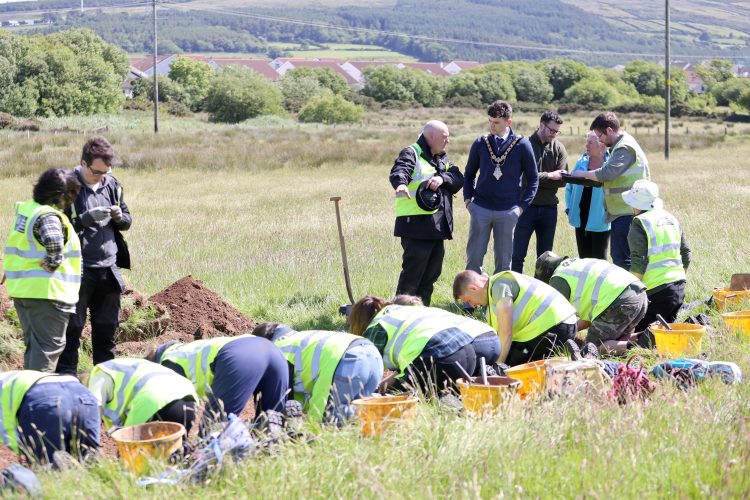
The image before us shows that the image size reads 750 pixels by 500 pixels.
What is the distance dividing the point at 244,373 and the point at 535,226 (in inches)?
224

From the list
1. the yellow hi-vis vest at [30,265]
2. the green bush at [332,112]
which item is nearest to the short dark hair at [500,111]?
the yellow hi-vis vest at [30,265]

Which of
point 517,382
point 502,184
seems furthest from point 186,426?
point 502,184

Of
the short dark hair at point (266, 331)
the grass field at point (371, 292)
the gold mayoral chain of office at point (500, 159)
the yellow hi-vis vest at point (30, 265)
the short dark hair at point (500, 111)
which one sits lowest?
the grass field at point (371, 292)

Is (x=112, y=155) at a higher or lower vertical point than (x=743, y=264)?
higher

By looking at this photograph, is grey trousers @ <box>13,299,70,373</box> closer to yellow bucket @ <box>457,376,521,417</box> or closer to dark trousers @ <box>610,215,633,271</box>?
yellow bucket @ <box>457,376,521,417</box>

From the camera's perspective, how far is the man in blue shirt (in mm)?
9047

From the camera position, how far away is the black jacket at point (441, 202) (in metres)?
8.74

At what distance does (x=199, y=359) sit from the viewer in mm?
5270

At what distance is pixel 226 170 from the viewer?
28.5m

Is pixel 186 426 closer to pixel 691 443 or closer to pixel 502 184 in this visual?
pixel 691 443

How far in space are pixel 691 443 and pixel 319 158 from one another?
1061 inches

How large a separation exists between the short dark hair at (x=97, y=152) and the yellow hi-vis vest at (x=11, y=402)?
2.26 metres

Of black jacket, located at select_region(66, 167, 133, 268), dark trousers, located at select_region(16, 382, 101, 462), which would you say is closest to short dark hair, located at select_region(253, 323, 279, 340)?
dark trousers, located at select_region(16, 382, 101, 462)

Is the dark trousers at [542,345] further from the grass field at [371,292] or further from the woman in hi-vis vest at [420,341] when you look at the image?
the grass field at [371,292]
